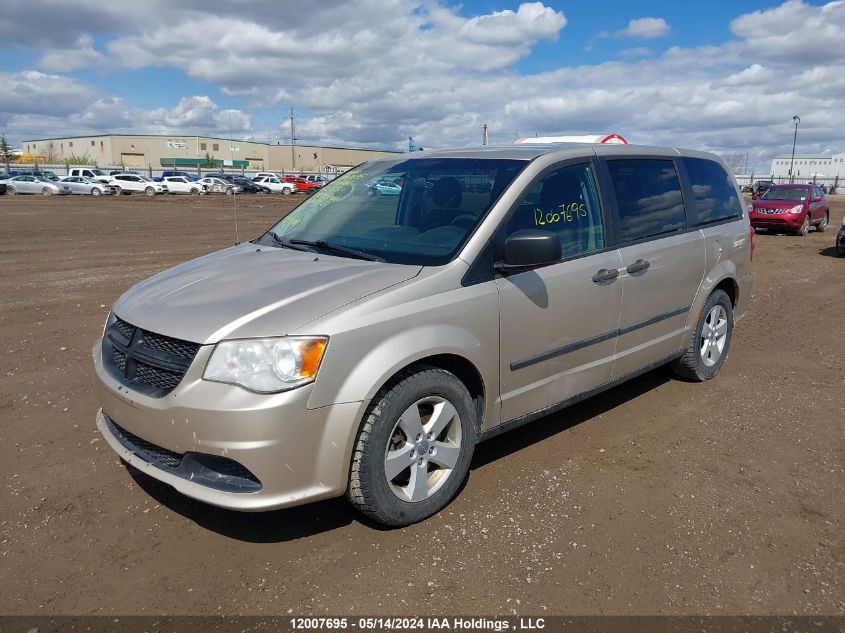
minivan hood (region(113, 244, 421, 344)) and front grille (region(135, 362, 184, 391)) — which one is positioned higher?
minivan hood (region(113, 244, 421, 344))

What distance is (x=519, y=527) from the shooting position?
333 centimetres

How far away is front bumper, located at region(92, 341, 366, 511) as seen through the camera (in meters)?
2.76

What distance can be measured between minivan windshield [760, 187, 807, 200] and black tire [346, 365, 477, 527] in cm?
2006

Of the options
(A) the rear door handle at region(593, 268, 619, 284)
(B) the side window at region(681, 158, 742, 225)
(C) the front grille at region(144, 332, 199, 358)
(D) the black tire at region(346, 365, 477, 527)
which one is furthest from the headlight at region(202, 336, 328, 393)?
(B) the side window at region(681, 158, 742, 225)

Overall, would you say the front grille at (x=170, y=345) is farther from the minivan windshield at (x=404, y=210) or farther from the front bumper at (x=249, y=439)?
the minivan windshield at (x=404, y=210)

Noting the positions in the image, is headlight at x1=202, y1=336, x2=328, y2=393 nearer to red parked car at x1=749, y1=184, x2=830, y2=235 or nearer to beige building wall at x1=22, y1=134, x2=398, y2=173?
red parked car at x1=749, y1=184, x2=830, y2=235

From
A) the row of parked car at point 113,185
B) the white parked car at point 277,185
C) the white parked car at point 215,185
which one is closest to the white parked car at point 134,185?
the row of parked car at point 113,185

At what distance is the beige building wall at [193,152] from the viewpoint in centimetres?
11081

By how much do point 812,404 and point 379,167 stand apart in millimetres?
3734

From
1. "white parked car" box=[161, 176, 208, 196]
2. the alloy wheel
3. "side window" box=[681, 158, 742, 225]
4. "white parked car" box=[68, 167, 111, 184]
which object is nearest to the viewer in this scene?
the alloy wheel

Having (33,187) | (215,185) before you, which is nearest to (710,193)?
(33,187)

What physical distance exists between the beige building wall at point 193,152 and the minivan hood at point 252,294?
107 m

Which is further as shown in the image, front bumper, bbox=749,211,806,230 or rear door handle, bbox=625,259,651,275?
front bumper, bbox=749,211,806,230

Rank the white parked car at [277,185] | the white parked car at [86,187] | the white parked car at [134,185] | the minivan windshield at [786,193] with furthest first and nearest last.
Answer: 1. the white parked car at [277,185]
2. the white parked car at [134,185]
3. the white parked car at [86,187]
4. the minivan windshield at [786,193]
